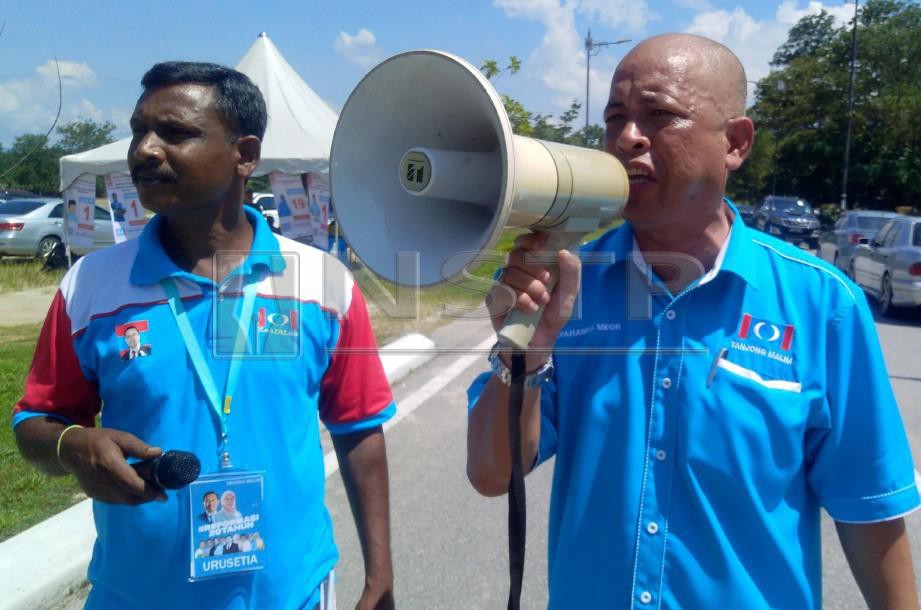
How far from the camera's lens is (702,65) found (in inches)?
66.3

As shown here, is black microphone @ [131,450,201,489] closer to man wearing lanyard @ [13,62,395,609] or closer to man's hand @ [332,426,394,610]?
man wearing lanyard @ [13,62,395,609]

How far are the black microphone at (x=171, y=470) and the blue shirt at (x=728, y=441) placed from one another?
2.68 ft

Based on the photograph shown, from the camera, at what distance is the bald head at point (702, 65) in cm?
167

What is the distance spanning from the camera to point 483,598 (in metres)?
3.50

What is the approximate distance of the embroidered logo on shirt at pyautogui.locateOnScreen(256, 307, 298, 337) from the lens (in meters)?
2.05

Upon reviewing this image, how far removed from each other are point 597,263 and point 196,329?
1007 millimetres

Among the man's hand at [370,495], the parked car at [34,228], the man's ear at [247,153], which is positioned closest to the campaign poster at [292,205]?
the parked car at [34,228]

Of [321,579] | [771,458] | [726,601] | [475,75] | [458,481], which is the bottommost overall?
[458,481]

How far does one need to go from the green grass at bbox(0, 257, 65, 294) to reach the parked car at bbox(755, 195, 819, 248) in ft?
71.4

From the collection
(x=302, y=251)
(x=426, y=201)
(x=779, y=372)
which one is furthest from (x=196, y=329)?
(x=779, y=372)

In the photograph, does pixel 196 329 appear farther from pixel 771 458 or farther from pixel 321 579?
pixel 771 458

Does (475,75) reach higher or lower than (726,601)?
higher

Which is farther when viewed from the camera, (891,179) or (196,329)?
(891,179)

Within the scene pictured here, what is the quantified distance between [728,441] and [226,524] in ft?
3.88
